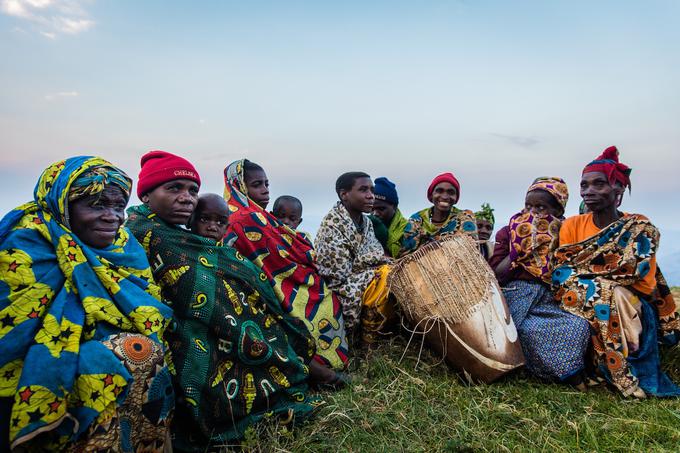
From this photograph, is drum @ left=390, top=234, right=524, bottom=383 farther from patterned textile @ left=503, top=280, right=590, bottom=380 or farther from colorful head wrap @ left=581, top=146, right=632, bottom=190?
colorful head wrap @ left=581, top=146, right=632, bottom=190

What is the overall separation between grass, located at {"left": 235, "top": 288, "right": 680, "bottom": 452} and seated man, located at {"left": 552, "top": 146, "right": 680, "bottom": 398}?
25 cm

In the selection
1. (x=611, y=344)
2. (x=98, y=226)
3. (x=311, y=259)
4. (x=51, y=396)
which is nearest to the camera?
(x=51, y=396)

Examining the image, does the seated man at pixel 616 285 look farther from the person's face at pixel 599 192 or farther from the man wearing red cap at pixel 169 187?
the man wearing red cap at pixel 169 187

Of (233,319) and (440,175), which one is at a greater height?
(440,175)

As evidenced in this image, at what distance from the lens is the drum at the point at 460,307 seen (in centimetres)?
347

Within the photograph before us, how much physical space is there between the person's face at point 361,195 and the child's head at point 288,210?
1.32 metres

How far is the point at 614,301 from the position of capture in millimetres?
3770

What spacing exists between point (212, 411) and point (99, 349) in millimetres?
791

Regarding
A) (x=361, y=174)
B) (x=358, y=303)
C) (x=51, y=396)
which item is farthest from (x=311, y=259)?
(x=51, y=396)

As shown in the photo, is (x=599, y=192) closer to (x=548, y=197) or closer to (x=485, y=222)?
(x=548, y=197)

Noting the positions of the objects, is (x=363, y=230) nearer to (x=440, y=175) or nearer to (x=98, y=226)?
(x=440, y=175)

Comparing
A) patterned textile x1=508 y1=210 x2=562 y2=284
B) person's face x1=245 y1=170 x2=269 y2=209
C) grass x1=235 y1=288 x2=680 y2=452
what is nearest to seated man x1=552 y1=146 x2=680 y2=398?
patterned textile x1=508 y1=210 x2=562 y2=284

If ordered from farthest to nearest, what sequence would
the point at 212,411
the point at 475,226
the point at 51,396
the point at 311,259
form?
the point at 475,226, the point at 311,259, the point at 212,411, the point at 51,396

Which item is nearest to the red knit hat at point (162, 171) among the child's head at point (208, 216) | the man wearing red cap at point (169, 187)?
the man wearing red cap at point (169, 187)
